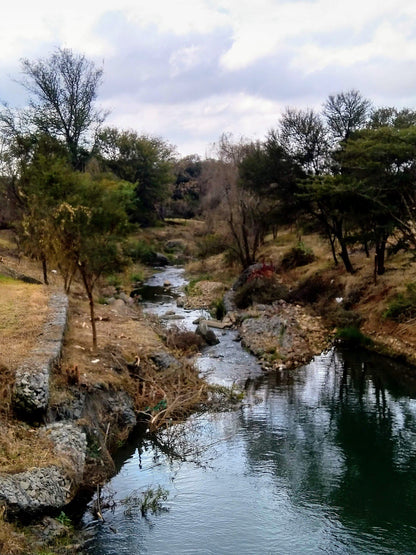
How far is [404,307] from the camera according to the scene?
23.7 metres

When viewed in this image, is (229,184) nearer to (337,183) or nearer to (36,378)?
(337,183)

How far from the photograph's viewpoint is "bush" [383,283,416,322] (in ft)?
76.5

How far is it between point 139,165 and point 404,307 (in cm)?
4591

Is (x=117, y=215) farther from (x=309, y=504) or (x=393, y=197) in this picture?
(x=393, y=197)

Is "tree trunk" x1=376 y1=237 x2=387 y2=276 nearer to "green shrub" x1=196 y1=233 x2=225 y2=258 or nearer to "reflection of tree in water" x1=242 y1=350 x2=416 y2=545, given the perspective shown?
"reflection of tree in water" x1=242 y1=350 x2=416 y2=545

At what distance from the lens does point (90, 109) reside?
156 ft

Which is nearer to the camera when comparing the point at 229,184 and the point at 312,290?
the point at 312,290

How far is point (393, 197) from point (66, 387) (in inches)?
688

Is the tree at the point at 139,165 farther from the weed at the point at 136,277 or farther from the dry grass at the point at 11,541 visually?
the dry grass at the point at 11,541

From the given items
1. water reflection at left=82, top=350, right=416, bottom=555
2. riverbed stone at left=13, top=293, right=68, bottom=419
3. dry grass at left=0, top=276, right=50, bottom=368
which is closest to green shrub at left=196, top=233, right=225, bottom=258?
dry grass at left=0, top=276, right=50, bottom=368

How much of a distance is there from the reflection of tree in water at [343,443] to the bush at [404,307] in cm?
324

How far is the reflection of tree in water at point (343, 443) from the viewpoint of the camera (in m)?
12.2

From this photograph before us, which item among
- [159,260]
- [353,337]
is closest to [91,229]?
[353,337]

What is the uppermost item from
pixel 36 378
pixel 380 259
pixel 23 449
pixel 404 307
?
pixel 380 259
